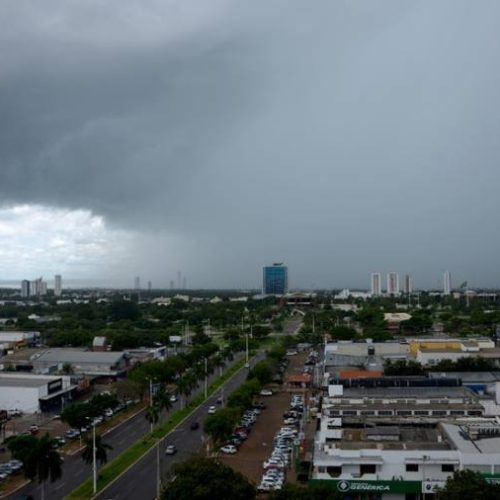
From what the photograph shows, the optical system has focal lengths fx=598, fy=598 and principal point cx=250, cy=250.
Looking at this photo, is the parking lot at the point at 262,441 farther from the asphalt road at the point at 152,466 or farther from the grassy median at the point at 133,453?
the grassy median at the point at 133,453

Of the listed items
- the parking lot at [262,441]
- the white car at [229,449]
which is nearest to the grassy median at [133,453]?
the white car at [229,449]

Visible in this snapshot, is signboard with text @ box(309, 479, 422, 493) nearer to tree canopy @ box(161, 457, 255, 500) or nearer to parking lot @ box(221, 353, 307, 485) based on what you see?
parking lot @ box(221, 353, 307, 485)

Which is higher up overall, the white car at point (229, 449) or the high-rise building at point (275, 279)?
the high-rise building at point (275, 279)

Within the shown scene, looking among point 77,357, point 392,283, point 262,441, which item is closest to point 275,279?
point 392,283

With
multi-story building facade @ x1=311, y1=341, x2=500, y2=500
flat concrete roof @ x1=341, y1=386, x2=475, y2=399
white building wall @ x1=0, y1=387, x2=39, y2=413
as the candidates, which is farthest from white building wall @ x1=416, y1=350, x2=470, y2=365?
white building wall @ x1=0, y1=387, x2=39, y2=413

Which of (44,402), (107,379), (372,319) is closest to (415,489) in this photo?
(44,402)

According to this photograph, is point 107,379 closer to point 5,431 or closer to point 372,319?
point 5,431
